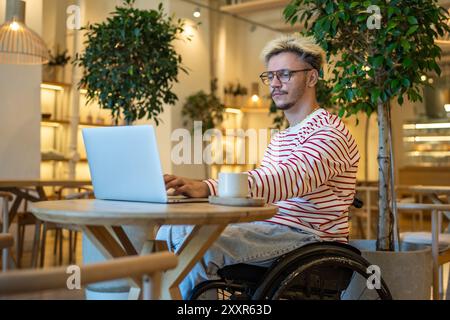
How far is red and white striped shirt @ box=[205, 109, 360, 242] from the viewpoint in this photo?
5.88 ft

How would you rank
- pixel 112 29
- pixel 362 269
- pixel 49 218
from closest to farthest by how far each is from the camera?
pixel 49 218 < pixel 362 269 < pixel 112 29

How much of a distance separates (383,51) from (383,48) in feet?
0.05

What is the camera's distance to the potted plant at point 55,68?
328 inches

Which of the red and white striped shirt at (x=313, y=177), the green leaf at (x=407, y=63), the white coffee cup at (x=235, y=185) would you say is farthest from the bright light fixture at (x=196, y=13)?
the white coffee cup at (x=235, y=185)

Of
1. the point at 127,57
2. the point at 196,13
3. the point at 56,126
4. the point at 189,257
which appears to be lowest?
the point at 189,257

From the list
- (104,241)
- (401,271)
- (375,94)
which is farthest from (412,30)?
(104,241)

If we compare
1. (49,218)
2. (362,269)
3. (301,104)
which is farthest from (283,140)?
(49,218)

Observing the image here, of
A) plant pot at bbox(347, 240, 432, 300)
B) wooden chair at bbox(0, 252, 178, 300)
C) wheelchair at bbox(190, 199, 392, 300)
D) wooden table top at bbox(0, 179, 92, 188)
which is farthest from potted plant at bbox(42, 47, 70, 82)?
wooden chair at bbox(0, 252, 178, 300)

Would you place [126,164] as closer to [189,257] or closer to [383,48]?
[189,257]

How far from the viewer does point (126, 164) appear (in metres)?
1.56

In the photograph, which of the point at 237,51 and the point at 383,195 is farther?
the point at 237,51

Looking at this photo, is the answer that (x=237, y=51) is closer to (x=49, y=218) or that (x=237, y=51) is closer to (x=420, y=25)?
(x=420, y=25)

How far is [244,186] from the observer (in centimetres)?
163
